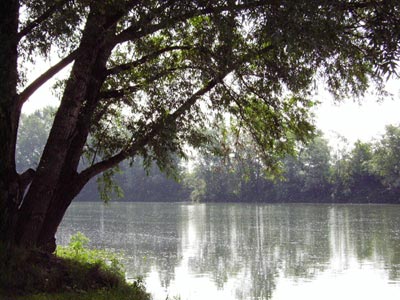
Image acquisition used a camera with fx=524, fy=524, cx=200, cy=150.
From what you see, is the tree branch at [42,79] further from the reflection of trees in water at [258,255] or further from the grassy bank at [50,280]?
the reflection of trees in water at [258,255]

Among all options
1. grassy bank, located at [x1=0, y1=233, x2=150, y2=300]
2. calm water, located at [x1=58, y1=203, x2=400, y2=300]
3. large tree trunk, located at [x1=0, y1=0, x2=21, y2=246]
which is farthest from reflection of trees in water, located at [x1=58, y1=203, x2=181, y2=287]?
large tree trunk, located at [x1=0, y1=0, x2=21, y2=246]

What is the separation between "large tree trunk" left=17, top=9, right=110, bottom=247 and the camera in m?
6.87

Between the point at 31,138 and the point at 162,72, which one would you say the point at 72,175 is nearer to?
the point at 162,72

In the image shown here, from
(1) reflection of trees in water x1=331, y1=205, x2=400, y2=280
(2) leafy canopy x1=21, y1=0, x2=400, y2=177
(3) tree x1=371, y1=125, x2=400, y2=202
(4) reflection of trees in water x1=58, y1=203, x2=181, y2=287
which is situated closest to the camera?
(2) leafy canopy x1=21, y1=0, x2=400, y2=177

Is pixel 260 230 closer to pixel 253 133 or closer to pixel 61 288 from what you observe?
pixel 253 133

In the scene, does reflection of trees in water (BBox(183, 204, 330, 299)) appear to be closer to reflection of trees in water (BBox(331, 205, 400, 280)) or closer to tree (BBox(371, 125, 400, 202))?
reflection of trees in water (BBox(331, 205, 400, 280))

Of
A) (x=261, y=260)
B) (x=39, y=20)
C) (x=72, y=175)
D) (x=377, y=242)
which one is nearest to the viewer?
(x=39, y=20)

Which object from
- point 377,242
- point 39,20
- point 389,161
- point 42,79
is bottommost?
point 377,242

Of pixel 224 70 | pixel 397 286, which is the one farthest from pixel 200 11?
pixel 397 286

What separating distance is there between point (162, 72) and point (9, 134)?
9.17ft

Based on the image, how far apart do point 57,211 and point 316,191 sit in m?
64.6

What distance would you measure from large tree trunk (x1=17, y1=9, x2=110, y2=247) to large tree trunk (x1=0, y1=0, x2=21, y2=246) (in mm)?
228

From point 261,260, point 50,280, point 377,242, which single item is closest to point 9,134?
point 50,280

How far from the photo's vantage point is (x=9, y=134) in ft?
21.5
